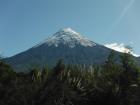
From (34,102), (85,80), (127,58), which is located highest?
(127,58)

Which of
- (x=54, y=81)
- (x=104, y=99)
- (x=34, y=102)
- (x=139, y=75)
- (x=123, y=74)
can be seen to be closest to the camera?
(x=34, y=102)

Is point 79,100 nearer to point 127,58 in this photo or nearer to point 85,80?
point 85,80

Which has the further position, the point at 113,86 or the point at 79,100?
the point at 113,86

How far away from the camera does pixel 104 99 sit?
144 feet

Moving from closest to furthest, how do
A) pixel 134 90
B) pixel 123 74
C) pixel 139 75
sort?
pixel 134 90 < pixel 123 74 < pixel 139 75

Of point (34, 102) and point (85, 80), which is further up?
point (85, 80)

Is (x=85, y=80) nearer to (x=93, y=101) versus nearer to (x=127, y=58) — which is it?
(x=93, y=101)

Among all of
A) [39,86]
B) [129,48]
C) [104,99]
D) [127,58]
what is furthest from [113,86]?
[129,48]

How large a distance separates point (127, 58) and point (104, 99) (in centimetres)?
1691

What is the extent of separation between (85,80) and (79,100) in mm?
7266

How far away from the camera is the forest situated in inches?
1524

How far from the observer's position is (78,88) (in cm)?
4466

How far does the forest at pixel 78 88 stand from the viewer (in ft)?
127

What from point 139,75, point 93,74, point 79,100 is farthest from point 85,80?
point 139,75
